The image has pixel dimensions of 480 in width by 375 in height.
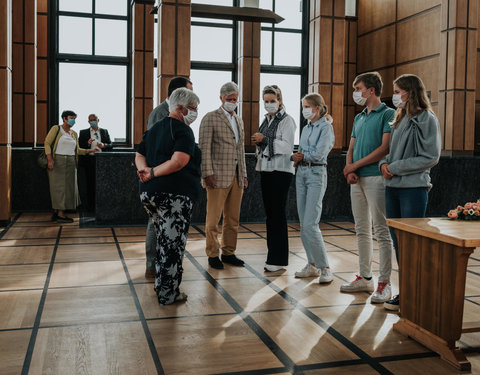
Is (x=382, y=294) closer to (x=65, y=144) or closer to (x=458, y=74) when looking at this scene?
(x=65, y=144)

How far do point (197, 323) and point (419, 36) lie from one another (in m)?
9.25

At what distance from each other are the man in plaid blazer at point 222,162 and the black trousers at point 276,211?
0.87ft

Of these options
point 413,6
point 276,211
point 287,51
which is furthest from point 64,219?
point 413,6

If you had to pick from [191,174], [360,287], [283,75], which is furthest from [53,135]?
[283,75]

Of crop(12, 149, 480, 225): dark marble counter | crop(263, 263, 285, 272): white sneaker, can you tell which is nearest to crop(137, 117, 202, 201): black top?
crop(263, 263, 285, 272): white sneaker

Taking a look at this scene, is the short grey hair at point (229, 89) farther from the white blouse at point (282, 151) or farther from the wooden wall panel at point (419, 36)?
the wooden wall panel at point (419, 36)

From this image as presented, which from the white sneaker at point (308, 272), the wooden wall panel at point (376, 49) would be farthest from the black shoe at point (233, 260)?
the wooden wall panel at point (376, 49)

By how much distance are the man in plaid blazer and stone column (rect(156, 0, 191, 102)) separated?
3975mm

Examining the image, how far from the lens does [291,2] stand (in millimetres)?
12164

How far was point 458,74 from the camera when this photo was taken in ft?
28.6

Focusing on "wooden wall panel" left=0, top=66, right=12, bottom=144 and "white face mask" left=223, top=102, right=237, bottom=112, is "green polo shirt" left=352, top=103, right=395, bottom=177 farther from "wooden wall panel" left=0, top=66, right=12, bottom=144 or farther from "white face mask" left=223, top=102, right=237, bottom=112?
"wooden wall panel" left=0, top=66, right=12, bottom=144

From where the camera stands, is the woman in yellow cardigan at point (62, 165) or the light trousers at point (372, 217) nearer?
the light trousers at point (372, 217)

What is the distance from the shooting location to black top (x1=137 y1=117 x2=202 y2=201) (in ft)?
10.7

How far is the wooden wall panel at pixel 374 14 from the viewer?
1156 cm
